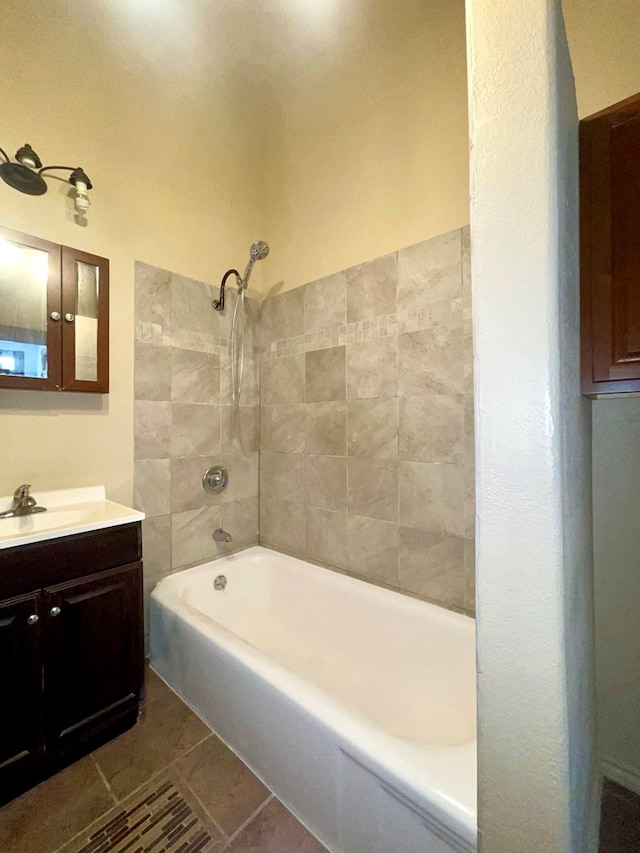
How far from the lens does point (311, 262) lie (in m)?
2.04

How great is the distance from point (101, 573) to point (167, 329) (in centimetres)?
122

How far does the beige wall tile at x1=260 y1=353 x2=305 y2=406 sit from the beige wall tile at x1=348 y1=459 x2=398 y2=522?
0.57m

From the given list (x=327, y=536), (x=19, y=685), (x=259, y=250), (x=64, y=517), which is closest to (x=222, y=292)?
(x=259, y=250)

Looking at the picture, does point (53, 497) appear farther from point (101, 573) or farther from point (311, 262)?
point (311, 262)

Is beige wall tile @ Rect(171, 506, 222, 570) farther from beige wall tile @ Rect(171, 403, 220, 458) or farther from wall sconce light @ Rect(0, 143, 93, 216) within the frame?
wall sconce light @ Rect(0, 143, 93, 216)

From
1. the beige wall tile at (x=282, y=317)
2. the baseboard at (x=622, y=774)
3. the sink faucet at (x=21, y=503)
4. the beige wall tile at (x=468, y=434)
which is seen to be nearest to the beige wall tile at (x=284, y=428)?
the beige wall tile at (x=282, y=317)

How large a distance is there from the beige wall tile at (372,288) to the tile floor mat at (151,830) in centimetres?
200

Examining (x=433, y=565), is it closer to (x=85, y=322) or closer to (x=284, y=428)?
(x=284, y=428)

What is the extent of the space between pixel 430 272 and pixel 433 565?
133cm

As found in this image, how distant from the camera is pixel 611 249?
812 millimetres

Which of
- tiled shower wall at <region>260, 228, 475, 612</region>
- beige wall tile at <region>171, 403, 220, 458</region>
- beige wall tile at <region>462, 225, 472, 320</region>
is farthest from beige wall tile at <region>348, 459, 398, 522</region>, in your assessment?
beige wall tile at <region>171, 403, 220, 458</region>

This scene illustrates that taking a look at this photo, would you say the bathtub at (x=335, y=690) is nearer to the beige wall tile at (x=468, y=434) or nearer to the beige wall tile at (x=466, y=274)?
the beige wall tile at (x=468, y=434)

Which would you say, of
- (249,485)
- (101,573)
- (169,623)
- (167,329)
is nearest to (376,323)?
(167,329)

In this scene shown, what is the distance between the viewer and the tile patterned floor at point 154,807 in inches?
38.9
